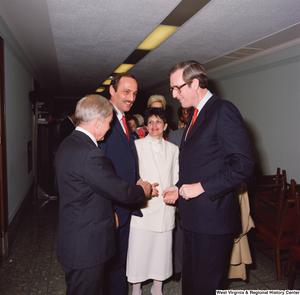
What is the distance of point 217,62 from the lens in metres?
5.48

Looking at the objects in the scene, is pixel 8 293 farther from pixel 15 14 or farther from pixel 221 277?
pixel 15 14

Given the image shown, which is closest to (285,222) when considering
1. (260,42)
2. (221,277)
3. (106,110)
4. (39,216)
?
(221,277)

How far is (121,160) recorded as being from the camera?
1.78 m

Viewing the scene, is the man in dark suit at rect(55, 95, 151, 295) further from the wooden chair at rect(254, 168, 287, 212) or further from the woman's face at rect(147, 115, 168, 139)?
the wooden chair at rect(254, 168, 287, 212)

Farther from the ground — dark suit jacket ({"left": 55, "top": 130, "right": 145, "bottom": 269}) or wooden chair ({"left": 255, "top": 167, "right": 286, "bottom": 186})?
dark suit jacket ({"left": 55, "top": 130, "right": 145, "bottom": 269})

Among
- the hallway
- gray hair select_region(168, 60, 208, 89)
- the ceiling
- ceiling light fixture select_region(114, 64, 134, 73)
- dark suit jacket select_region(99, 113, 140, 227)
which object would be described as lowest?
the hallway

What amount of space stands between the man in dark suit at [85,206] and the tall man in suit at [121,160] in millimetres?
340

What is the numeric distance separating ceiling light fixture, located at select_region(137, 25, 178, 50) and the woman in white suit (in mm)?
2307

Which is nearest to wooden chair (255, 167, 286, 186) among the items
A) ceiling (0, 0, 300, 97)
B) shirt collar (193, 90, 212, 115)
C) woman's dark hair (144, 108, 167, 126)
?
ceiling (0, 0, 300, 97)

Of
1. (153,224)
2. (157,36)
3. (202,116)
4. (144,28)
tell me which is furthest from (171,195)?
(157,36)

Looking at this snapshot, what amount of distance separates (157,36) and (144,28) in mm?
446

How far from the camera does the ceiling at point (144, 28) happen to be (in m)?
2.87

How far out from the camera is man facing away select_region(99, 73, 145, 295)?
1778mm

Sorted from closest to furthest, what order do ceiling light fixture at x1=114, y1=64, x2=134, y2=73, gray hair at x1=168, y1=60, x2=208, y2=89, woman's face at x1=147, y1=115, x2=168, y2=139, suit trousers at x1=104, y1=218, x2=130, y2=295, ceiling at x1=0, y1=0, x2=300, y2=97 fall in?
gray hair at x1=168, y1=60, x2=208, y2=89, suit trousers at x1=104, y1=218, x2=130, y2=295, woman's face at x1=147, y1=115, x2=168, y2=139, ceiling at x1=0, y1=0, x2=300, y2=97, ceiling light fixture at x1=114, y1=64, x2=134, y2=73
